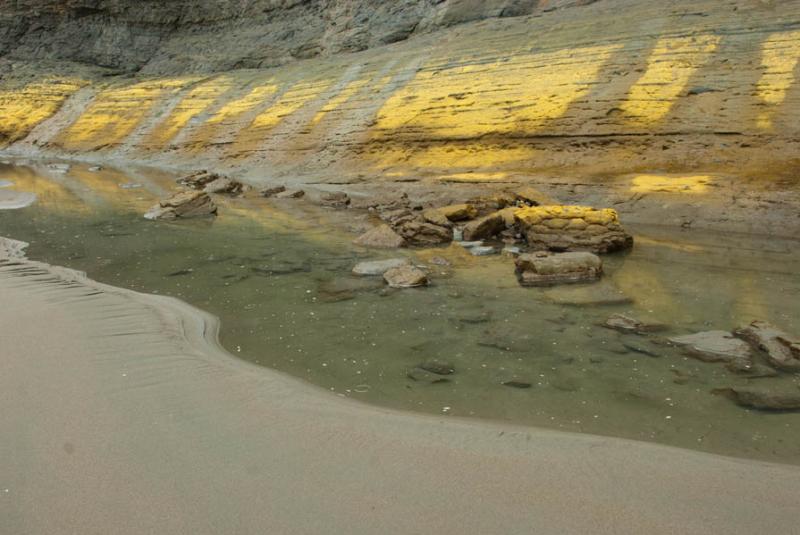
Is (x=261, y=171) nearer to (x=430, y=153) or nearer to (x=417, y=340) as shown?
(x=430, y=153)

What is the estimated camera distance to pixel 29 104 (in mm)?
27562

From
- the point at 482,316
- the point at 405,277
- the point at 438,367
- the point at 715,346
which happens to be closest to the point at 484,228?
the point at 405,277

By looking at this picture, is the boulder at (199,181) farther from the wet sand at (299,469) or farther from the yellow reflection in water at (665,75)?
the wet sand at (299,469)

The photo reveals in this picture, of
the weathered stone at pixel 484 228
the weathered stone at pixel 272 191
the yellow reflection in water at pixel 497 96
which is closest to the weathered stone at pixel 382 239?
the weathered stone at pixel 484 228

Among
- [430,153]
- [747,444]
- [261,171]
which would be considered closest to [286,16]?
[261,171]

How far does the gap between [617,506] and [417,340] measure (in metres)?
2.18

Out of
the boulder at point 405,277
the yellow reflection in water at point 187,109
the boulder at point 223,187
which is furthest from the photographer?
the yellow reflection in water at point 187,109

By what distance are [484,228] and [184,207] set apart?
16.9ft

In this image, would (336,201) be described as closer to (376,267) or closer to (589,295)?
(376,267)

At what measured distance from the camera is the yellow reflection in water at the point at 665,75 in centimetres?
1187

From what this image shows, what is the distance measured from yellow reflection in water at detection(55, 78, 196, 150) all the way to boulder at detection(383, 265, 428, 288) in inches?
826

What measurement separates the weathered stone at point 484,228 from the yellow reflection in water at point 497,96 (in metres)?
5.21

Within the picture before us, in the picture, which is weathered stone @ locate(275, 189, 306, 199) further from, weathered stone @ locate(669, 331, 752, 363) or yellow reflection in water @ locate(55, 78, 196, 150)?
yellow reflection in water @ locate(55, 78, 196, 150)

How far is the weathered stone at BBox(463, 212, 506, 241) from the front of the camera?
323 inches
